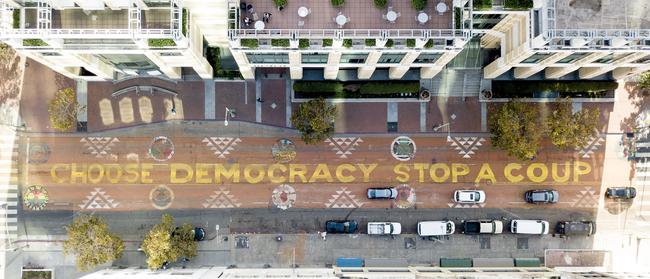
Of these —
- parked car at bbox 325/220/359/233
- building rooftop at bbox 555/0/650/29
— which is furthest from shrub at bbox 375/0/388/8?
parked car at bbox 325/220/359/233

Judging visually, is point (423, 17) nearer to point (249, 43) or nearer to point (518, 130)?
point (249, 43)

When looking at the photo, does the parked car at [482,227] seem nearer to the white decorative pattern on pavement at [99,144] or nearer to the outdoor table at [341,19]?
the outdoor table at [341,19]

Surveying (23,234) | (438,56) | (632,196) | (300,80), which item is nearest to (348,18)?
(438,56)

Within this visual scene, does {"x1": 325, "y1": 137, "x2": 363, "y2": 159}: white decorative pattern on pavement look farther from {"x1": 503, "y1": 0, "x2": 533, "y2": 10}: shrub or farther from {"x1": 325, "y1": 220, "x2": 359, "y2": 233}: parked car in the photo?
{"x1": 503, "y1": 0, "x2": 533, "y2": 10}: shrub

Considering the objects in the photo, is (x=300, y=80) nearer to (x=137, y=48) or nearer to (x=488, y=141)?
(x=137, y=48)

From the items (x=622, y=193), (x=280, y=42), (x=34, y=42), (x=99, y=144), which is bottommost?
(x=622, y=193)

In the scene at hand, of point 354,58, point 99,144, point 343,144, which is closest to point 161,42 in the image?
point 354,58
